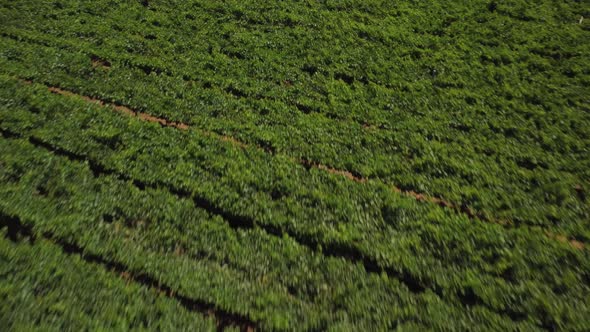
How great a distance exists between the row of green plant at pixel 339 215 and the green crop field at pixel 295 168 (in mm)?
38

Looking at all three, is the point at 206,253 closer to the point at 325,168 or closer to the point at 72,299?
the point at 72,299

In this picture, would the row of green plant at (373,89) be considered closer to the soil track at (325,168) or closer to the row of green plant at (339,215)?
the soil track at (325,168)

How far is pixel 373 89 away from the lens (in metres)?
10.2

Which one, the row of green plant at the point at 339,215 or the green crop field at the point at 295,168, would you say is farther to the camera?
the row of green plant at the point at 339,215

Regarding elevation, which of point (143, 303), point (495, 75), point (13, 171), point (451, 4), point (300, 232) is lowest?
point (13, 171)

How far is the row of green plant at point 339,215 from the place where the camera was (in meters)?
5.92

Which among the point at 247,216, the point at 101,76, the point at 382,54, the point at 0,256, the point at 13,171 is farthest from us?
the point at 382,54

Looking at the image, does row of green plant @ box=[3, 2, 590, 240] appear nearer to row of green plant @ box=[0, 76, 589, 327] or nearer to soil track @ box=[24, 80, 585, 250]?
soil track @ box=[24, 80, 585, 250]

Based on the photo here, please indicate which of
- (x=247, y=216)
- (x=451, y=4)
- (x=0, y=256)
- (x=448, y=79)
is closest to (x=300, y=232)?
(x=247, y=216)

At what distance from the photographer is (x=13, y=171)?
7461mm

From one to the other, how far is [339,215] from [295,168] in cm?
161

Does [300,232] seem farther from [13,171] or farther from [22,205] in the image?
[13,171]

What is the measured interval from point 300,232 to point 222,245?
1503 mm

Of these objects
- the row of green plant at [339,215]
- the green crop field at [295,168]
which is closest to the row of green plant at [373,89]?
the green crop field at [295,168]
